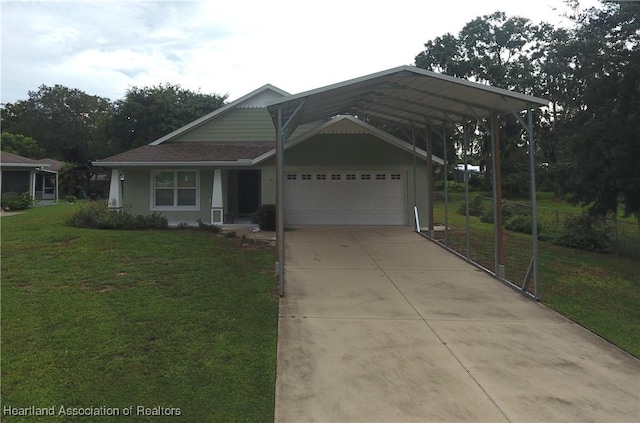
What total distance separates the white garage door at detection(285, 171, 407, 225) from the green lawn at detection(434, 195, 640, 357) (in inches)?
85.8

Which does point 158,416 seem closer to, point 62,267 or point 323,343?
point 323,343

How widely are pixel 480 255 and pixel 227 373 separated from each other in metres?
8.25

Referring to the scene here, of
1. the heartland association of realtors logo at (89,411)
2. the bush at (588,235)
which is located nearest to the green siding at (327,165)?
the bush at (588,235)

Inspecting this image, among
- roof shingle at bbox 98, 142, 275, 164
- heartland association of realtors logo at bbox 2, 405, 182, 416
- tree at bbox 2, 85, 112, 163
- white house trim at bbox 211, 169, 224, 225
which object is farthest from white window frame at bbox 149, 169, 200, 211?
tree at bbox 2, 85, 112, 163

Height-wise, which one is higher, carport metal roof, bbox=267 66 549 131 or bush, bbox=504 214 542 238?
carport metal roof, bbox=267 66 549 131

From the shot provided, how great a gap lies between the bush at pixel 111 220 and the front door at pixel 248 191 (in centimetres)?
406

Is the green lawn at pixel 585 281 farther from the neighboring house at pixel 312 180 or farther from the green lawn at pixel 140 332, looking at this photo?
the green lawn at pixel 140 332

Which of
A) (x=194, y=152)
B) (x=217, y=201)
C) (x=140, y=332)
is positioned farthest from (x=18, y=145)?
(x=140, y=332)

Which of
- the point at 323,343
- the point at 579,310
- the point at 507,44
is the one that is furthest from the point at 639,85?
the point at 507,44

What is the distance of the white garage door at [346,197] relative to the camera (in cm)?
1467

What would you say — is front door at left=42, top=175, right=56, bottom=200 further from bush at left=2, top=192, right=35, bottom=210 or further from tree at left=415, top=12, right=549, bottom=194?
tree at left=415, top=12, right=549, bottom=194

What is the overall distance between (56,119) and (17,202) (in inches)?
1499

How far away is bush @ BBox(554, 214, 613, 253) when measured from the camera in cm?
1301

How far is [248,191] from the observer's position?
17.0m
